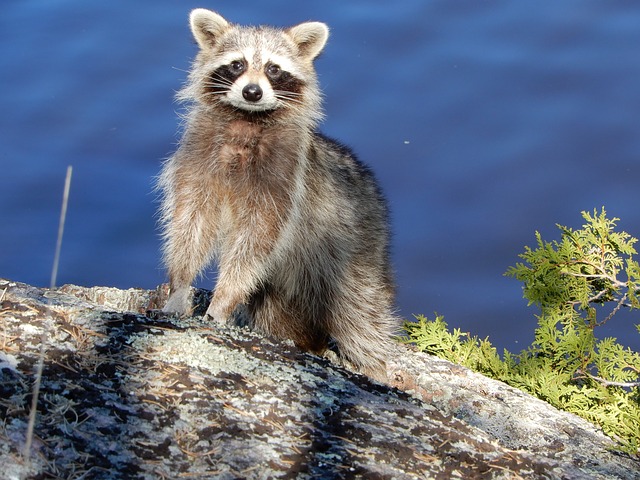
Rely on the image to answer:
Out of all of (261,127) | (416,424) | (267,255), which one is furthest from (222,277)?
(416,424)

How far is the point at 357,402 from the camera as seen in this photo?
321 cm

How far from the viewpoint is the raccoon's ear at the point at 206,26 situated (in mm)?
4895

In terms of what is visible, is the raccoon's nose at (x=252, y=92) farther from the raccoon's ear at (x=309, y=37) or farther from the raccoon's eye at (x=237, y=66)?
the raccoon's ear at (x=309, y=37)

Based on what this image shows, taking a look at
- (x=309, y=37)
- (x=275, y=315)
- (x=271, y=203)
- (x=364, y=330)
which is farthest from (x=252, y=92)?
(x=364, y=330)

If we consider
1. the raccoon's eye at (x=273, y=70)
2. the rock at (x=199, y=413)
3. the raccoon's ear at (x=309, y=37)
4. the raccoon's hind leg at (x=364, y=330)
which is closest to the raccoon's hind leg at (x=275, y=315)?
the raccoon's hind leg at (x=364, y=330)

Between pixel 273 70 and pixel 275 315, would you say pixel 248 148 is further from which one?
pixel 275 315

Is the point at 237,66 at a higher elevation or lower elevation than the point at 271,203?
higher

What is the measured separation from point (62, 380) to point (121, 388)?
18 centimetres

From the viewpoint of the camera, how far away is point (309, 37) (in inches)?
200

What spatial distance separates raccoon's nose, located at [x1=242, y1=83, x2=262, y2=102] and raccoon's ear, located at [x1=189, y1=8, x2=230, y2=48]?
1.69 feet

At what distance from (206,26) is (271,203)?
1.05 metres

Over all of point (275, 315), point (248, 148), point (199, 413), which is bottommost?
point (199, 413)

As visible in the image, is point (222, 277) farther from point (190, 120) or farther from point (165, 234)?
point (190, 120)

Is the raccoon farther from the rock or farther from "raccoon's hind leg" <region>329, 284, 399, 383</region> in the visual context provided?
the rock
